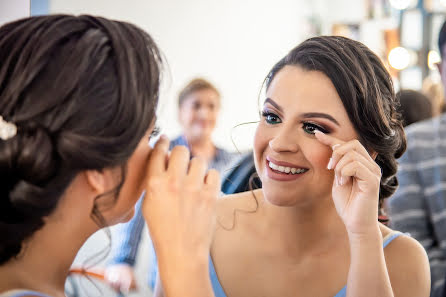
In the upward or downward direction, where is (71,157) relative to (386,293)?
upward

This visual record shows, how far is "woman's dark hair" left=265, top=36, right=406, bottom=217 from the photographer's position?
1.28 m

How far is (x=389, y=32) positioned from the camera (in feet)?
24.6

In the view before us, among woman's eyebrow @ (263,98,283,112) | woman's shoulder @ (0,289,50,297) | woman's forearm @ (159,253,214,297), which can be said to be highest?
woman's eyebrow @ (263,98,283,112)

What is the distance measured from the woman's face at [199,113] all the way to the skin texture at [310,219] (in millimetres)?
2199

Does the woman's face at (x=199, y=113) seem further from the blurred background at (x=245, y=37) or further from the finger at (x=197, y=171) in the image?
the finger at (x=197, y=171)

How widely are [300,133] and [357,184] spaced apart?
0.64 ft

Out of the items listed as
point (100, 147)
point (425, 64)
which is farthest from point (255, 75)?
point (100, 147)

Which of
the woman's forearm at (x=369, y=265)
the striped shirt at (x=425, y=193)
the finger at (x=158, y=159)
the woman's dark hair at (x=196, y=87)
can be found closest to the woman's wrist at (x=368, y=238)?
the woman's forearm at (x=369, y=265)

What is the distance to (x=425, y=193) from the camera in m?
1.94

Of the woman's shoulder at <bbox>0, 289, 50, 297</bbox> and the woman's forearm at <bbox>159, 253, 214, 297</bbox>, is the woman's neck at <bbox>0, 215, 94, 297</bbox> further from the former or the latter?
the woman's forearm at <bbox>159, 253, 214, 297</bbox>

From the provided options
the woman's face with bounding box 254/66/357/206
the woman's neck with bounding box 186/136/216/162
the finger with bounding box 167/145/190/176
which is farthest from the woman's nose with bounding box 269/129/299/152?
the woman's neck with bounding box 186/136/216/162

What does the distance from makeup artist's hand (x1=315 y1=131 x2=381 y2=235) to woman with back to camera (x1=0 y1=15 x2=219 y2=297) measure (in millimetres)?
351

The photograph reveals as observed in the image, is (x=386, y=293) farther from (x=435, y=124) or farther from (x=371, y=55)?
(x=435, y=124)

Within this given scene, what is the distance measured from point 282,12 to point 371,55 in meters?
6.12
